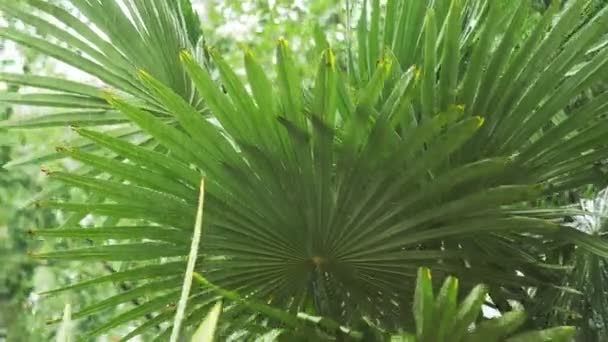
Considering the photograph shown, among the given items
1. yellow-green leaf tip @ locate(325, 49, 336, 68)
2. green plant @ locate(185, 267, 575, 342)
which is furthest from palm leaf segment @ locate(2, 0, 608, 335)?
green plant @ locate(185, 267, 575, 342)

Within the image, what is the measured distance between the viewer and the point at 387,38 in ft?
3.26

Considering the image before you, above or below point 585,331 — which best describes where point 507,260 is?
above

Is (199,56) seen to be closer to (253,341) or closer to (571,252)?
(253,341)

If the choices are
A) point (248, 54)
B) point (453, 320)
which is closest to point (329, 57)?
point (248, 54)

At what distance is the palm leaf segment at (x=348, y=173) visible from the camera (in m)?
0.77

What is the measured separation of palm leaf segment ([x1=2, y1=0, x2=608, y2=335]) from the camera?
775mm

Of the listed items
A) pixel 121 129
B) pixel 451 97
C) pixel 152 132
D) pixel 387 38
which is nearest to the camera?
pixel 152 132

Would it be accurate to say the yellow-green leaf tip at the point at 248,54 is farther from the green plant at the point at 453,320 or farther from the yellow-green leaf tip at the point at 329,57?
the green plant at the point at 453,320

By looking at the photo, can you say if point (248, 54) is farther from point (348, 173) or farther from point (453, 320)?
point (453, 320)

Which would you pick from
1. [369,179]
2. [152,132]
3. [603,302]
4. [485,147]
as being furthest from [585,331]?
[152,132]

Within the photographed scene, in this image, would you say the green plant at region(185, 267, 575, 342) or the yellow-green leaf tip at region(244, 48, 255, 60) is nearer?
the green plant at region(185, 267, 575, 342)

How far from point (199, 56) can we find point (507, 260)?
0.56 meters

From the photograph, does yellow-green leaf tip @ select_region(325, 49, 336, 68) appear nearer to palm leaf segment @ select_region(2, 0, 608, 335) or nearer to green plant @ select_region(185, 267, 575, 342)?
palm leaf segment @ select_region(2, 0, 608, 335)

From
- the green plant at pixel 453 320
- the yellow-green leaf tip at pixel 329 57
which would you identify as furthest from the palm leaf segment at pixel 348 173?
the green plant at pixel 453 320
